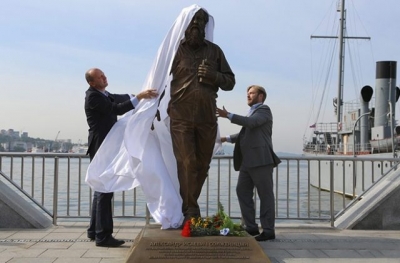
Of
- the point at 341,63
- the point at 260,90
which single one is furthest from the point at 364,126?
the point at 260,90

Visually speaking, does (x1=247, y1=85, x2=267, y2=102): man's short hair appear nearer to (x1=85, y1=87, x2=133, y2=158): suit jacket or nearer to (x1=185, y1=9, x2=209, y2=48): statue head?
(x1=185, y1=9, x2=209, y2=48): statue head

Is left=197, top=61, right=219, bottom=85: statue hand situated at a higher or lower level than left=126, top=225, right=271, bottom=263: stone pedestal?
higher

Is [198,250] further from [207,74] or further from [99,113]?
[99,113]

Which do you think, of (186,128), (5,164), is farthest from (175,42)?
(5,164)

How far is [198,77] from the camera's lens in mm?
5836

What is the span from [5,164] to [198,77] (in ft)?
13.8

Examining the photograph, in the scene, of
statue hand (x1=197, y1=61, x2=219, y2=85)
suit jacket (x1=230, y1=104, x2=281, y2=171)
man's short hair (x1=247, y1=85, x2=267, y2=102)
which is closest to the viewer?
statue hand (x1=197, y1=61, x2=219, y2=85)

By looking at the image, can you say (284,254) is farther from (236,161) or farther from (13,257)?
(13,257)

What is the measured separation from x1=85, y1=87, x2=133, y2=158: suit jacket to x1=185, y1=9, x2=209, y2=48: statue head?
1024 millimetres

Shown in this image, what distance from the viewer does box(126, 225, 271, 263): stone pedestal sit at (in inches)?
196

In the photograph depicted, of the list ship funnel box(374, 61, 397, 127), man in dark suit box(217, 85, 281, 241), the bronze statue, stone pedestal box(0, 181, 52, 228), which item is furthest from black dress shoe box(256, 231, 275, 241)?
ship funnel box(374, 61, 397, 127)

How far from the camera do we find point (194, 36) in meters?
5.89

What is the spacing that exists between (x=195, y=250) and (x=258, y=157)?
216cm

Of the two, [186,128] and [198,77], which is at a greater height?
[198,77]
